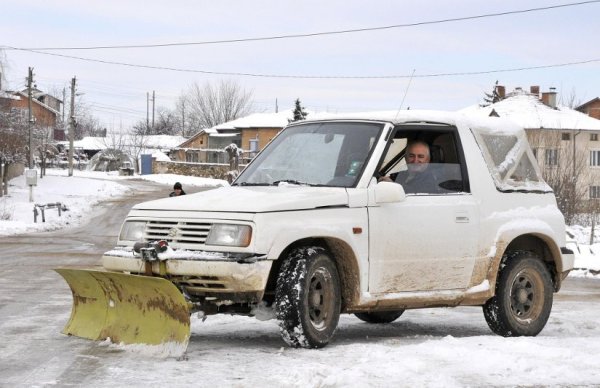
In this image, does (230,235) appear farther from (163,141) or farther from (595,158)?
(163,141)

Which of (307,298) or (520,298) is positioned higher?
(307,298)

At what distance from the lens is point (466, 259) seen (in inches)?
328

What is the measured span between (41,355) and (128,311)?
712 mm

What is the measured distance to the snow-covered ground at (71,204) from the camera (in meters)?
21.6

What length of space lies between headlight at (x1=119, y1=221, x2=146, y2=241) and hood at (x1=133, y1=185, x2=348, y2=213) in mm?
132

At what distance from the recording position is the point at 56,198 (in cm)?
5022

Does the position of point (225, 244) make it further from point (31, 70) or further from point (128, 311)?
point (31, 70)

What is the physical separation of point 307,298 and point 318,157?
150 centimetres

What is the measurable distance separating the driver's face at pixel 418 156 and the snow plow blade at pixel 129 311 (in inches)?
102

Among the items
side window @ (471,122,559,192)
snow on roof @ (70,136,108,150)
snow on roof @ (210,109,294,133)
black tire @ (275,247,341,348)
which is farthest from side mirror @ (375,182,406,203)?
snow on roof @ (70,136,108,150)

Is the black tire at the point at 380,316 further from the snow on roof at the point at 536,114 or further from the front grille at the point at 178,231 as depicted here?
the snow on roof at the point at 536,114

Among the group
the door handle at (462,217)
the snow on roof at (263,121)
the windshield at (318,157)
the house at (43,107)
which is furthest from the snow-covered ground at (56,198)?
the house at (43,107)

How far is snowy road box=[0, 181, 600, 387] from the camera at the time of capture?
19.6ft

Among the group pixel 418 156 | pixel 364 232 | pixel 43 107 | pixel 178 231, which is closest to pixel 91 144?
pixel 43 107
